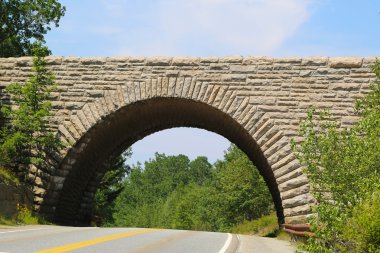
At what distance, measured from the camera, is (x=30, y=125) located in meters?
16.6

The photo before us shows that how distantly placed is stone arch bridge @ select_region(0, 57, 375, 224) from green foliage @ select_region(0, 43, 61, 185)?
15.1 inches

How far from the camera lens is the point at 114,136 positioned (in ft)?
65.1

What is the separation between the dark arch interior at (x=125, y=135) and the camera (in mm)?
17172

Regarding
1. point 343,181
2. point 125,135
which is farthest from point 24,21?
point 343,181

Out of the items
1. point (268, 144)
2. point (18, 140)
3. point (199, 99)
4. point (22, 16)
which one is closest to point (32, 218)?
point (18, 140)

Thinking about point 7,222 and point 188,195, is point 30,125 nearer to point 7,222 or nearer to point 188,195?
point 7,222

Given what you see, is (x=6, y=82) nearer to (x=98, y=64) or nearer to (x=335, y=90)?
(x=98, y=64)

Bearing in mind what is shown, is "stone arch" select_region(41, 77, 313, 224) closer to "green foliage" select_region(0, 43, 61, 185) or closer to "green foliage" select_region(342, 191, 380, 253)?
"green foliage" select_region(0, 43, 61, 185)

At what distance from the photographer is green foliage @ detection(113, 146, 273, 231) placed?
2250 inches

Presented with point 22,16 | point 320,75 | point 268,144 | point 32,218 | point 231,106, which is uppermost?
point 22,16

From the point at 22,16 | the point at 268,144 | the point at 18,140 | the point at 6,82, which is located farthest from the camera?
the point at 22,16

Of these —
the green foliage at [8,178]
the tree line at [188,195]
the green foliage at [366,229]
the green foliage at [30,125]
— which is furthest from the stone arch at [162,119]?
the tree line at [188,195]

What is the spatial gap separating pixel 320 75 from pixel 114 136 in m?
8.35

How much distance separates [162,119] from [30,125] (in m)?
→ 5.86
